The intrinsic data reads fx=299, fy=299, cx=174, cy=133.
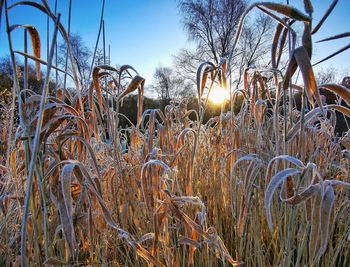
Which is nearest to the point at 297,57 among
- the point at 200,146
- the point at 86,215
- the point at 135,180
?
the point at 86,215

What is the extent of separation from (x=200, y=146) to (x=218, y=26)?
→ 12.9 metres

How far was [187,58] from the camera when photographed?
13.2 m

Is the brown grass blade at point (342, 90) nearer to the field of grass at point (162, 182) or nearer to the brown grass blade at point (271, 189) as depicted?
the field of grass at point (162, 182)

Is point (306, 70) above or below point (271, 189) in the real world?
above

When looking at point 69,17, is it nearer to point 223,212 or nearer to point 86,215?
point 86,215

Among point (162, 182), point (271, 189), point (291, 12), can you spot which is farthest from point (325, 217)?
point (162, 182)

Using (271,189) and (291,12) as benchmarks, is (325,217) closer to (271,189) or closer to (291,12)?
(271,189)

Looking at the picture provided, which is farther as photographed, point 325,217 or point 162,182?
point 162,182

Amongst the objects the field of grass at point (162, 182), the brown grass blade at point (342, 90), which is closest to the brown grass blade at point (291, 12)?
the field of grass at point (162, 182)

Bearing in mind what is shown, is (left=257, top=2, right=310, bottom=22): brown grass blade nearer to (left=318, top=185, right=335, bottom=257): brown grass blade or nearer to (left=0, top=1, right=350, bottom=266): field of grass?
(left=0, top=1, right=350, bottom=266): field of grass

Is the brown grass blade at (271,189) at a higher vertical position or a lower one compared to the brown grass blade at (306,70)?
lower

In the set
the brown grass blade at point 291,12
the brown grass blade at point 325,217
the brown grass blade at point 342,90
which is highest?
the brown grass blade at point 291,12

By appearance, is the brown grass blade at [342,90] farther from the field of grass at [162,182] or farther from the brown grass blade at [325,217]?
the brown grass blade at [325,217]

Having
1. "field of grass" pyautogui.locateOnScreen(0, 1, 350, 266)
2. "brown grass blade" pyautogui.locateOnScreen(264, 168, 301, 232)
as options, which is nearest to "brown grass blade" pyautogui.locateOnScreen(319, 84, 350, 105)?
"field of grass" pyautogui.locateOnScreen(0, 1, 350, 266)
